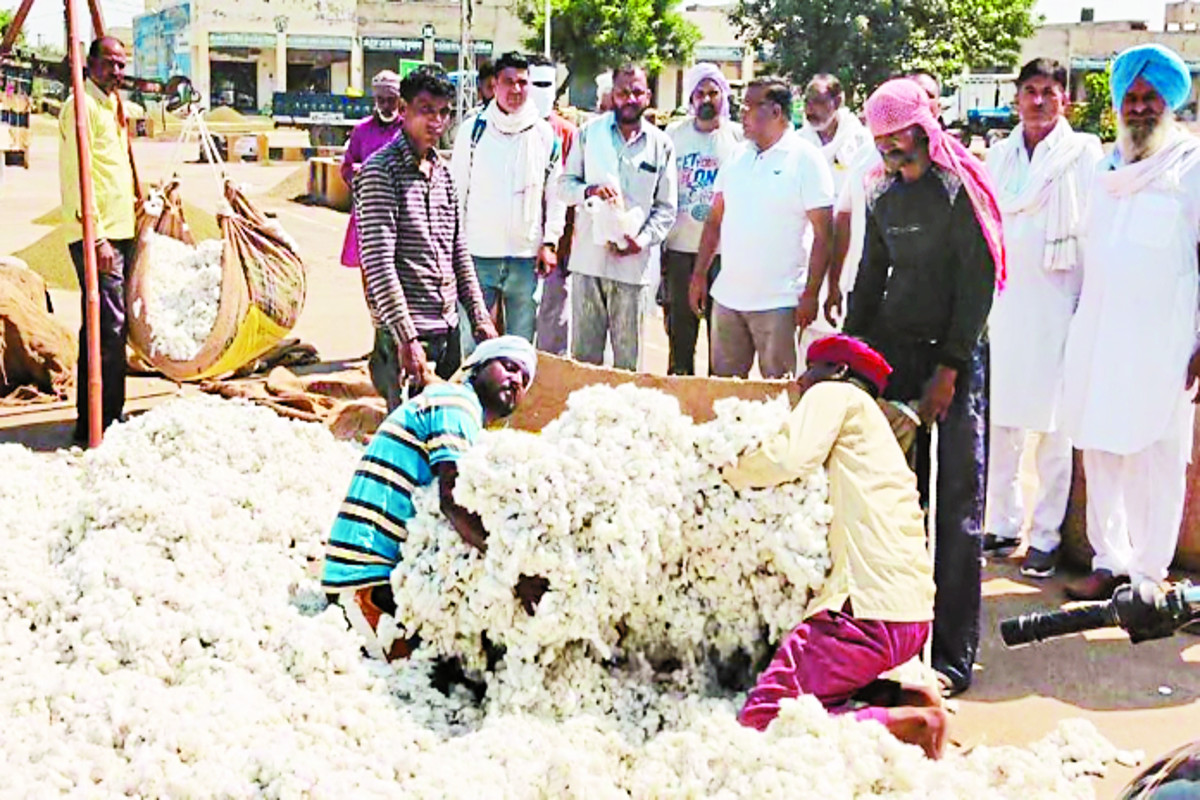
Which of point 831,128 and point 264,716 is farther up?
point 831,128

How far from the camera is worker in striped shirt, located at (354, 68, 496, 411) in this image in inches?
194

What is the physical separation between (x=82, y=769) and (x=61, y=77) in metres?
4.84

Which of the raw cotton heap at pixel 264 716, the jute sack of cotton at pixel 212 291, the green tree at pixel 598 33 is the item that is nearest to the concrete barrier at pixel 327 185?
the jute sack of cotton at pixel 212 291

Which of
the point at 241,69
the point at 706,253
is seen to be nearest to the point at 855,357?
the point at 706,253

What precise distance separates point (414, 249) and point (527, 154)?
144 centimetres

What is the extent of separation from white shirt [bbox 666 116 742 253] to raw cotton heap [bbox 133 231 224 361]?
2.35 meters

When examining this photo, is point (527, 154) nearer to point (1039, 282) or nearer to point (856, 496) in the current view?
point (1039, 282)

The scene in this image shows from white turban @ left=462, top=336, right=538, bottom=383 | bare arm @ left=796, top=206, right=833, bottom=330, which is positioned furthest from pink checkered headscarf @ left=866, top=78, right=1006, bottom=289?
bare arm @ left=796, top=206, right=833, bottom=330

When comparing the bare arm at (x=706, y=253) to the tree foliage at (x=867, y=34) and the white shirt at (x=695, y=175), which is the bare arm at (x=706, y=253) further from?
the tree foliage at (x=867, y=34)

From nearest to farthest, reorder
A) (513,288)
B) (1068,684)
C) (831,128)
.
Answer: (1068,684) < (513,288) < (831,128)

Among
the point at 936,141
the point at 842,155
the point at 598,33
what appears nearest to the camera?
the point at 936,141

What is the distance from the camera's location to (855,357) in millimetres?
3566

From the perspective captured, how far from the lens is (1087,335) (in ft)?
16.1

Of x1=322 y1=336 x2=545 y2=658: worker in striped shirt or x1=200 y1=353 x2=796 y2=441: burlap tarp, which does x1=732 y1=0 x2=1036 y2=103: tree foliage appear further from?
x1=322 y1=336 x2=545 y2=658: worker in striped shirt
